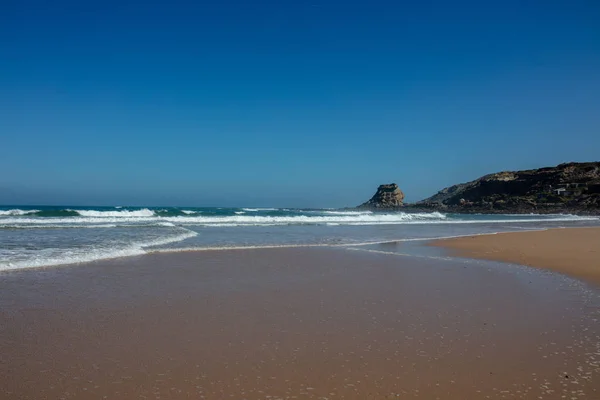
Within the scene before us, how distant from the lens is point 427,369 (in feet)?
12.7

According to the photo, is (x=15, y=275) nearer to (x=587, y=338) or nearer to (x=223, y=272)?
(x=223, y=272)

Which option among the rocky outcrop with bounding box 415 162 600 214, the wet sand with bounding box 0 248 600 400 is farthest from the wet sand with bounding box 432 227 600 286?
the rocky outcrop with bounding box 415 162 600 214

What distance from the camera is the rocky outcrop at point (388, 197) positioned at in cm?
10156

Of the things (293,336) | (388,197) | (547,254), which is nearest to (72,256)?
(293,336)

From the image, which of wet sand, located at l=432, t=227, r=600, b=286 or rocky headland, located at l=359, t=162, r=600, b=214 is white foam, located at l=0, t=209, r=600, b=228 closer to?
wet sand, located at l=432, t=227, r=600, b=286

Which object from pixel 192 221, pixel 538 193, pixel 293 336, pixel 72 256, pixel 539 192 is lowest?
pixel 293 336

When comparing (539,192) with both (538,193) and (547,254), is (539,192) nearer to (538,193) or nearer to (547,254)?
(538,193)

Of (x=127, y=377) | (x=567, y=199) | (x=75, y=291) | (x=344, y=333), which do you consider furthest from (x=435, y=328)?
(x=567, y=199)

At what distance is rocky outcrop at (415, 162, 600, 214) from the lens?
5991cm

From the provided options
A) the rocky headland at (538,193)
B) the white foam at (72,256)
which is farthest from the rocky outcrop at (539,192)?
the white foam at (72,256)

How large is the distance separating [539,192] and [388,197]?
3937 centimetres

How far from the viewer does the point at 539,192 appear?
68688mm

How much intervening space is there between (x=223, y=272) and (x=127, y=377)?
5.50 meters

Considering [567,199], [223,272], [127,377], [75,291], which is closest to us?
[127,377]
